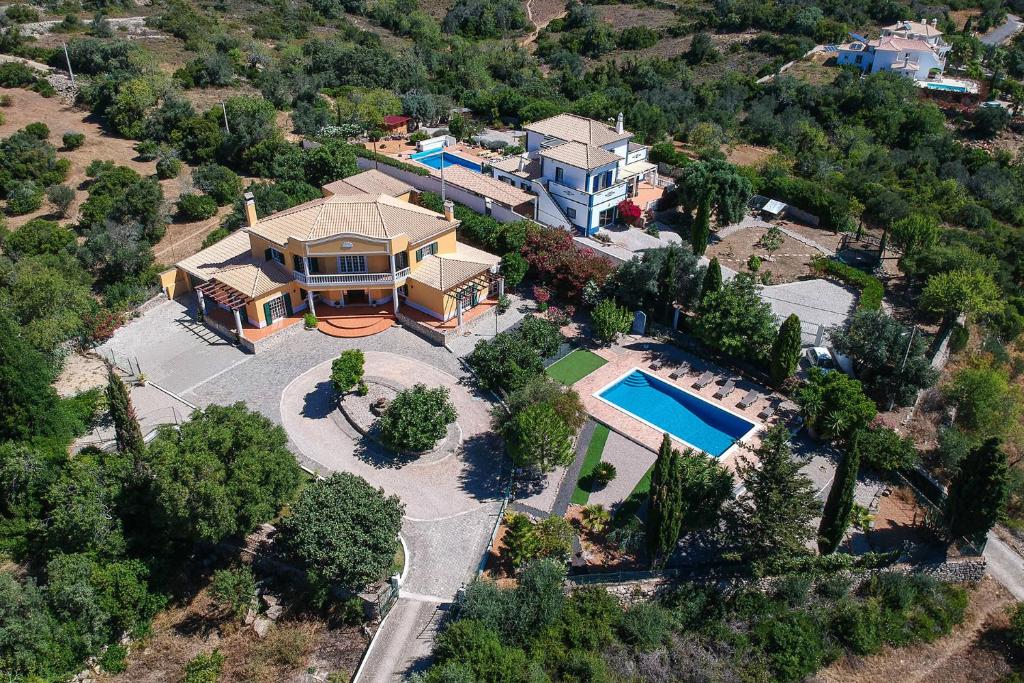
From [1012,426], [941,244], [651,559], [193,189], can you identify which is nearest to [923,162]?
[941,244]

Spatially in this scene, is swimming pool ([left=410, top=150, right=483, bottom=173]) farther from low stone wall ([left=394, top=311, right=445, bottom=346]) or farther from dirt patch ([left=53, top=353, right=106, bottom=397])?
dirt patch ([left=53, top=353, right=106, bottom=397])

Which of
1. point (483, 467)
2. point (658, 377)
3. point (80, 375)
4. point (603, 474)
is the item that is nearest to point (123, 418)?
point (80, 375)

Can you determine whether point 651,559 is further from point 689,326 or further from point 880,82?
point 880,82

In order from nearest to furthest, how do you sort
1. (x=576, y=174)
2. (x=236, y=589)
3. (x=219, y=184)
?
(x=236, y=589) → (x=576, y=174) → (x=219, y=184)

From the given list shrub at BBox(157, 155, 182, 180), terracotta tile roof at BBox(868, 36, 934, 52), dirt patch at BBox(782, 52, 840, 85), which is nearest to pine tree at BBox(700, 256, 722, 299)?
shrub at BBox(157, 155, 182, 180)

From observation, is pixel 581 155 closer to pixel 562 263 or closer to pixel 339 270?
pixel 562 263

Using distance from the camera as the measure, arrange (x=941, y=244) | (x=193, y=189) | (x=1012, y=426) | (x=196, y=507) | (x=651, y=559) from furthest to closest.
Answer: (x=193, y=189)
(x=941, y=244)
(x=1012, y=426)
(x=651, y=559)
(x=196, y=507)
